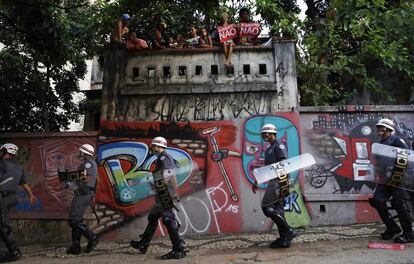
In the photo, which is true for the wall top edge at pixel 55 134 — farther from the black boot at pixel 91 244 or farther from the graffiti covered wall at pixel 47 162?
the black boot at pixel 91 244

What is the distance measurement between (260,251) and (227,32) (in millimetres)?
4228

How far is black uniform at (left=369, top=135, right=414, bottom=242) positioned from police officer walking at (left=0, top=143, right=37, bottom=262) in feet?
17.8

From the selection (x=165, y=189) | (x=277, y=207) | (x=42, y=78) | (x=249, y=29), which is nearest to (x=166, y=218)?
(x=165, y=189)

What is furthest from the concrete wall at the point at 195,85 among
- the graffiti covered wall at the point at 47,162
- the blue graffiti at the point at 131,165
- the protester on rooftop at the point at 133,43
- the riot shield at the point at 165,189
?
the riot shield at the point at 165,189

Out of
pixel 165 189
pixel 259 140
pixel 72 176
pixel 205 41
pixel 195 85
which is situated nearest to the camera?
pixel 165 189

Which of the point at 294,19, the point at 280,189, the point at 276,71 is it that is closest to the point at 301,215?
the point at 280,189

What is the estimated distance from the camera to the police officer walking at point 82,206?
627 cm

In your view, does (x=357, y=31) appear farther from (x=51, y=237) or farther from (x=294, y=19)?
(x=51, y=237)

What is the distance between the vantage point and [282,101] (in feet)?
25.2

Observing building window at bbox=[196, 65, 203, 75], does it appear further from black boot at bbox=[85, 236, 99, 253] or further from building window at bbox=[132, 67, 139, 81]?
black boot at bbox=[85, 236, 99, 253]

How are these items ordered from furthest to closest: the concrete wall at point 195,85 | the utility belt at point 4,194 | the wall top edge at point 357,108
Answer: the concrete wall at point 195,85 < the wall top edge at point 357,108 < the utility belt at point 4,194

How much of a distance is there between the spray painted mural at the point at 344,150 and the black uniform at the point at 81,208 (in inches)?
145

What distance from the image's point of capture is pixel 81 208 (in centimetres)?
632

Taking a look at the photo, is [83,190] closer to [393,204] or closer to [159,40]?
[159,40]
